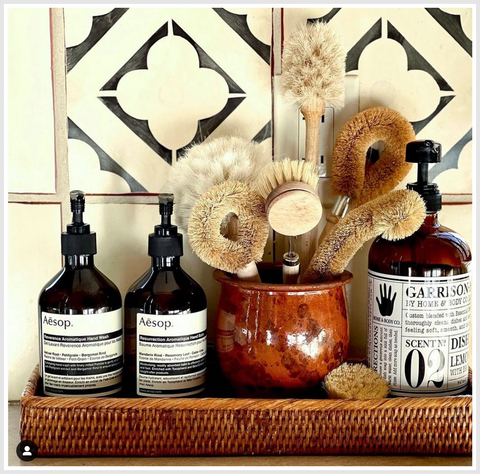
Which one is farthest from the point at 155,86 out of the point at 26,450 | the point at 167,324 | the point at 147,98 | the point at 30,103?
the point at 26,450

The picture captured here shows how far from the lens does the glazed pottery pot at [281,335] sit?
473 millimetres

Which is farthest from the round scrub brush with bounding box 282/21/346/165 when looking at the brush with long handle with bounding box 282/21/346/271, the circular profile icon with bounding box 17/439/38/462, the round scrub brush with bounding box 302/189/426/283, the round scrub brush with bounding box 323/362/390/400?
the circular profile icon with bounding box 17/439/38/462

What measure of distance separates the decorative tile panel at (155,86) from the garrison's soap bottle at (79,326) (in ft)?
0.30

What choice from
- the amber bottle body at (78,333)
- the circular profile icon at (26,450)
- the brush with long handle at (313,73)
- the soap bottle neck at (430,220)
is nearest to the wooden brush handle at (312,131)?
the brush with long handle at (313,73)

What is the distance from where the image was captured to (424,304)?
1.58ft

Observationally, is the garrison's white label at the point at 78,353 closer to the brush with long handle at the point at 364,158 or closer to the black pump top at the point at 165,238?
the black pump top at the point at 165,238

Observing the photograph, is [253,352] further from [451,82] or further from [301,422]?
[451,82]

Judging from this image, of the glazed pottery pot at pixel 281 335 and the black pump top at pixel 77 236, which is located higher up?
the black pump top at pixel 77 236

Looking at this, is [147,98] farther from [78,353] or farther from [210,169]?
[78,353]

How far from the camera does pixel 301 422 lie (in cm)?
46

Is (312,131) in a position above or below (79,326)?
above

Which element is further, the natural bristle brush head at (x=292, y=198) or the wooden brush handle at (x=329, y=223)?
the wooden brush handle at (x=329, y=223)

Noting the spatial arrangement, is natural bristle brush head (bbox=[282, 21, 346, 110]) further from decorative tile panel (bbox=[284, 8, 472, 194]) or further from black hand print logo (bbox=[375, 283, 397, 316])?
black hand print logo (bbox=[375, 283, 397, 316])

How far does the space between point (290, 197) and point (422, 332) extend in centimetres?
17
